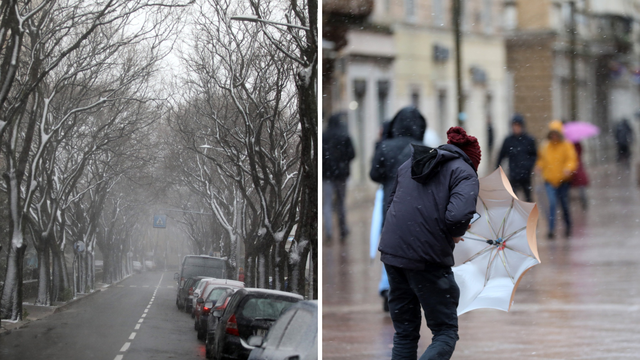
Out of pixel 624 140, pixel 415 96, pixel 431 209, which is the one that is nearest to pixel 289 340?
pixel 431 209

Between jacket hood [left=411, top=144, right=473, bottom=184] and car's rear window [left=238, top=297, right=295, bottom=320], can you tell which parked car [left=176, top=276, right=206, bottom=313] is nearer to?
car's rear window [left=238, top=297, right=295, bottom=320]

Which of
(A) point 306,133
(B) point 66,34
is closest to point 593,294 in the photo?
(A) point 306,133

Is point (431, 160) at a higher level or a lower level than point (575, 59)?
lower


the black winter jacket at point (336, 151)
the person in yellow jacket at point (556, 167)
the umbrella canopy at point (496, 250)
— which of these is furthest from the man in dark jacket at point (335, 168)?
the umbrella canopy at point (496, 250)

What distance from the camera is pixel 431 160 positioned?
3891 millimetres

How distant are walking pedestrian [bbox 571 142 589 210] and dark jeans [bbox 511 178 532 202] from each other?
0.34 m

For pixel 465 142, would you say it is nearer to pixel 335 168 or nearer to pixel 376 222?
pixel 376 222

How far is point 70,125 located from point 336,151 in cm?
237

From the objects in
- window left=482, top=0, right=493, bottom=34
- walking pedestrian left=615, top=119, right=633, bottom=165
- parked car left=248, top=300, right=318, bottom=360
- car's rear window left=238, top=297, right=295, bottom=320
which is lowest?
parked car left=248, top=300, right=318, bottom=360

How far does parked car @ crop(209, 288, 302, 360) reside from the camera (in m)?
5.52

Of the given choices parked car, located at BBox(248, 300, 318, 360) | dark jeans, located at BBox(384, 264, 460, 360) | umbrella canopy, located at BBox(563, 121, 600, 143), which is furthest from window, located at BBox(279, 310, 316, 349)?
umbrella canopy, located at BBox(563, 121, 600, 143)

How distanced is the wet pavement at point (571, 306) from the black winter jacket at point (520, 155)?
1.41 feet

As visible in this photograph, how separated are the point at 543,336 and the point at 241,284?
237cm

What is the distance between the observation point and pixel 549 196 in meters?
5.76
